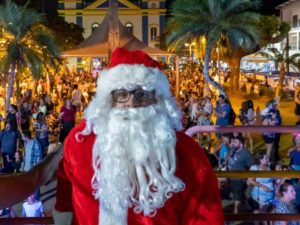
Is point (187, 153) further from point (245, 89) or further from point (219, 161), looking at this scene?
point (245, 89)

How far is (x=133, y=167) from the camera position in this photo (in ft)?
7.90

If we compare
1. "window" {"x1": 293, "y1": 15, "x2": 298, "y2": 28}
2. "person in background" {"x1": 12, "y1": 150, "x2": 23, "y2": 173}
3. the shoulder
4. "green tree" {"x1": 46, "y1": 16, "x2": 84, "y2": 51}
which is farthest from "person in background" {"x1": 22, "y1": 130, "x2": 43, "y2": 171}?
"window" {"x1": 293, "y1": 15, "x2": 298, "y2": 28}

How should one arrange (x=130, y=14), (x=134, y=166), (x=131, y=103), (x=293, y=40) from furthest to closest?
1. (x=130, y=14)
2. (x=293, y=40)
3. (x=131, y=103)
4. (x=134, y=166)

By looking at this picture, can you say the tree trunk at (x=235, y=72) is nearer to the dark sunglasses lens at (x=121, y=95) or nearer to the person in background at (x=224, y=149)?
the person in background at (x=224, y=149)

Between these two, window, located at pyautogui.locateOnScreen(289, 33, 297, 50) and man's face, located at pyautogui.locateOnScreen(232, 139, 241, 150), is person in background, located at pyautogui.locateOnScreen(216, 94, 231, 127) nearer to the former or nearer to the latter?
man's face, located at pyautogui.locateOnScreen(232, 139, 241, 150)

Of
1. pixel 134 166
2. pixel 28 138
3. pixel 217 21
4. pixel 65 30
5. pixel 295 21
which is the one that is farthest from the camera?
pixel 295 21

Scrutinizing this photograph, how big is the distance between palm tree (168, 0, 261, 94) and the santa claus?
17257 mm

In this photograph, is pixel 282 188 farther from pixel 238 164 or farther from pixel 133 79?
pixel 133 79

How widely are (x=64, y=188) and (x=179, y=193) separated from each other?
1.70 ft

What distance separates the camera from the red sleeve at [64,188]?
2.55m

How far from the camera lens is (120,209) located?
7.84 ft

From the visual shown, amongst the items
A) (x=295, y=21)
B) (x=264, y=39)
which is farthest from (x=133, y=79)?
(x=295, y=21)

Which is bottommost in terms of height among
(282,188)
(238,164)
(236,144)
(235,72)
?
(238,164)

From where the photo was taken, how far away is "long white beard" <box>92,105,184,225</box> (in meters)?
2.38
